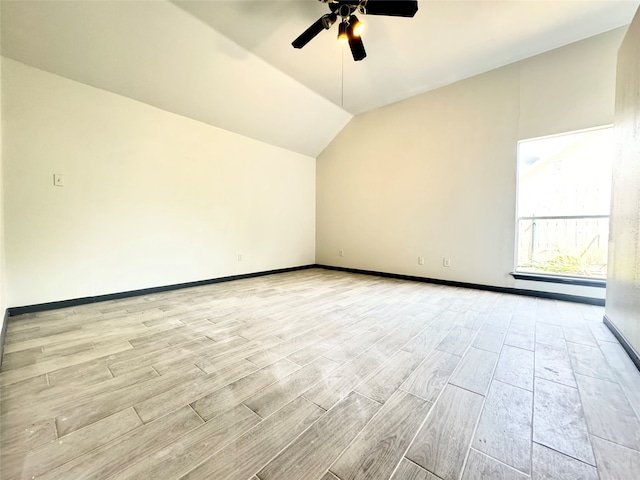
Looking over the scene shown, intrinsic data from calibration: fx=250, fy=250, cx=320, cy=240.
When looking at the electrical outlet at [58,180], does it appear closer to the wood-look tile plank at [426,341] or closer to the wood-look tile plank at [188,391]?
the wood-look tile plank at [188,391]

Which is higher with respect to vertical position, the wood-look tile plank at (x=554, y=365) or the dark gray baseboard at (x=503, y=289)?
the dark gray baseboard at (x=503, y=289)

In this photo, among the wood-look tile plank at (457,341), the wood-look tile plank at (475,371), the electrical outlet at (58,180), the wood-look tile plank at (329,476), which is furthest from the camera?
the electrical outlet at (58,180)

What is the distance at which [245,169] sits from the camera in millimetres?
4316

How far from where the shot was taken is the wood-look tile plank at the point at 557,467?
2.89ft

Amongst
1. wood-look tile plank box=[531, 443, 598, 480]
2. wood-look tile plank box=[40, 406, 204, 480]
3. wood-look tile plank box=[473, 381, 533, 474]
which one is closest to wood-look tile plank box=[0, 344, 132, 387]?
wood-look tile plank box=[40, 406, 204, 480]

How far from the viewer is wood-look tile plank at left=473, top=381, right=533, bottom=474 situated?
3.17 feet

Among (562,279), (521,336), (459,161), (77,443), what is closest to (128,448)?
(77,443)

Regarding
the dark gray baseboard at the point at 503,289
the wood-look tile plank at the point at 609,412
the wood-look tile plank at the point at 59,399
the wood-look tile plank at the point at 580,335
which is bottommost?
the wood-look tile plank at the point at 59,399

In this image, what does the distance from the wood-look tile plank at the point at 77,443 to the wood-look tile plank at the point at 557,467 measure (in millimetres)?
1622

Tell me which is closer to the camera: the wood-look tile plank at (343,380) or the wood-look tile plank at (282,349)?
the wood-look tile plank at (343,380)

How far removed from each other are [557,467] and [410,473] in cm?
55

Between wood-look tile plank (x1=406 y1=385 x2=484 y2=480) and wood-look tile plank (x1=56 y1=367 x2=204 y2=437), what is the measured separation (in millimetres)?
1238

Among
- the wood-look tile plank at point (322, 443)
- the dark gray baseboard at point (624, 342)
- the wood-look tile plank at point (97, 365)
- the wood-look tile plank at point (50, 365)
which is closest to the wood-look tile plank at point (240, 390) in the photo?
the wood-look tile plank at point (322, 443)

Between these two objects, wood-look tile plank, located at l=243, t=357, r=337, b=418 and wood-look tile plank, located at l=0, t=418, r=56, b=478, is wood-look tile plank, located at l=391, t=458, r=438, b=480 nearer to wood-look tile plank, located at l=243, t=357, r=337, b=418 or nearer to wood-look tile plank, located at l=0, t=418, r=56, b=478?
wood-look tile plank, located at l=243, t=357, r=337, b=418
